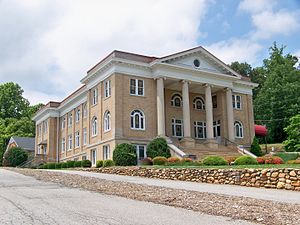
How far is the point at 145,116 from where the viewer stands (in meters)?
37.5

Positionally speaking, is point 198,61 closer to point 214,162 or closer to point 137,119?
point 137,119

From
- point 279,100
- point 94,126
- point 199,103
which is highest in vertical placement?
point 279,100

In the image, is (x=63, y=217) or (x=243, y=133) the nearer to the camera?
(x=63, y=217)

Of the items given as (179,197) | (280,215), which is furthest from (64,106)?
(280,215)

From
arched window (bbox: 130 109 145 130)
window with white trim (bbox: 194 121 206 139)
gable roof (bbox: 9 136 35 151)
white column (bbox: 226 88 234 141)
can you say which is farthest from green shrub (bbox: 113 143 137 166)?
gable roof (bbox: 9 136 35 151)

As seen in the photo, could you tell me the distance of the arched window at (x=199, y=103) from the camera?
44.1m

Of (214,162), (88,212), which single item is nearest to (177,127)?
(214,162)

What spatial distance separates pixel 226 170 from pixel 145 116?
720 inches

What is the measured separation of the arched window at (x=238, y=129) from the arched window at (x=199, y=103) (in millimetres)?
3908

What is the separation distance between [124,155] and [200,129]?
13.8 m

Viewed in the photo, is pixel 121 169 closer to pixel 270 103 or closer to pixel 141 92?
pixel 141 92

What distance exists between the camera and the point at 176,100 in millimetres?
42812

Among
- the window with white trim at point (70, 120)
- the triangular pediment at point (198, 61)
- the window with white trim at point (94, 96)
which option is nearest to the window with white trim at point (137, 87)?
the triangular pediment at point (198, 61)

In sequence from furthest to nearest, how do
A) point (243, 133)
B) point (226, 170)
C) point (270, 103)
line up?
point (270, 103)
point (243, 133)
point (226, 170)
